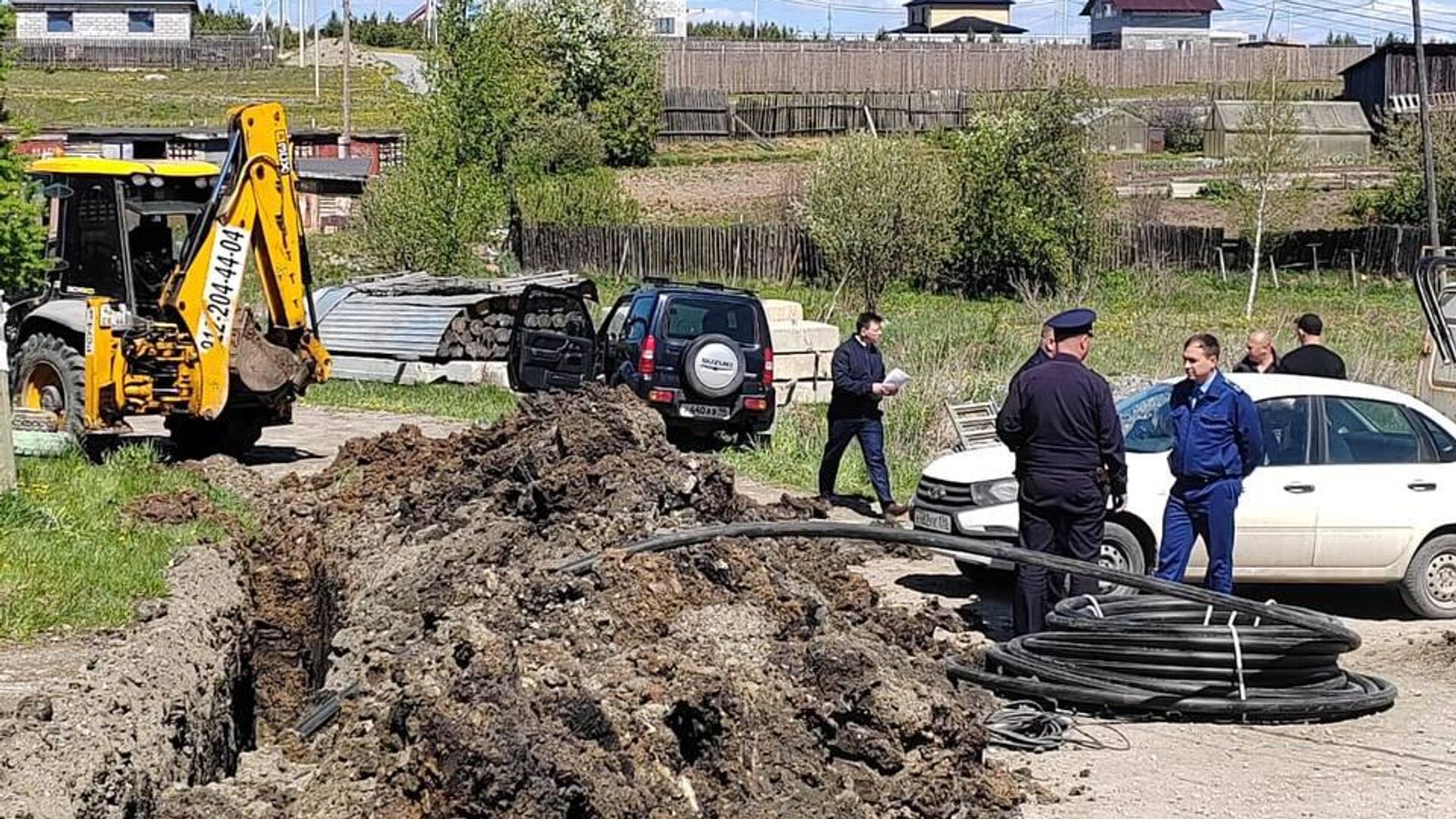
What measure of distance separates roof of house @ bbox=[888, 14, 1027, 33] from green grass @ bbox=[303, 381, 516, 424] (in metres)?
103

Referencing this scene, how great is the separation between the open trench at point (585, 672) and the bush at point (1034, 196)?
3360 cm

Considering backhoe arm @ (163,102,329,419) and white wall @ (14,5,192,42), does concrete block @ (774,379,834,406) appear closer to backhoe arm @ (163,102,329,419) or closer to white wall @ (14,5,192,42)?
backhoe arm @ (163,102,329,419)

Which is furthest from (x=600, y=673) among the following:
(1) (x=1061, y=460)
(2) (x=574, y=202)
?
(2) (x=574, y=202)

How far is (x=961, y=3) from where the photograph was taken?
13788 cm

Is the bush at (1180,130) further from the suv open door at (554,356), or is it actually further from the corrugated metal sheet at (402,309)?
the suv open door at (554,356)

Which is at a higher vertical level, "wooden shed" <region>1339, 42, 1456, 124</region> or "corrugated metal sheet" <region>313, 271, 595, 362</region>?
"wooden shed" <region>1339, 42, 1456, 124</region>

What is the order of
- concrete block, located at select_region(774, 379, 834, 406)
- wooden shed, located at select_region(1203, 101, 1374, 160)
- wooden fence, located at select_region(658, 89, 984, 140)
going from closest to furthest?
concrete block, located at select_region(774, 379, 834, 406)
wooden shed, located at select_region(1203, 101, 1374, 160)
wooden fence, located at select_region(658, 89, 984, 140)

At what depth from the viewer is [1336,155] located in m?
65.1

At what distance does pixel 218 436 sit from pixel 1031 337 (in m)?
17.1

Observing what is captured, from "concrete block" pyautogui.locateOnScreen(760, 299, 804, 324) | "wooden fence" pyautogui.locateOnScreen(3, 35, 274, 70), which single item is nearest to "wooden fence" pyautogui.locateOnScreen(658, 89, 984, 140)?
"wooden fence" pyautogui.locateOnScreen(3, 35, 274, 70)

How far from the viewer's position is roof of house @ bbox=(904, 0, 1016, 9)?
136 meters

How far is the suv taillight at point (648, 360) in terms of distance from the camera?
19.7 meters

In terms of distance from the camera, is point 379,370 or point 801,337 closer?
point 801,337

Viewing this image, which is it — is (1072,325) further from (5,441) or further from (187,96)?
(187,96)
